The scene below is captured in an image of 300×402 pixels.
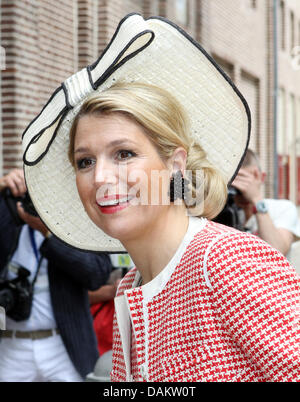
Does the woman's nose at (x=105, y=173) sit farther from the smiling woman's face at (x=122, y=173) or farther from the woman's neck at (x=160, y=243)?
the woman's neck at (x=160, y=243)

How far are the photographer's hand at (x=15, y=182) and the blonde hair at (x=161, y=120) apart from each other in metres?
1.80

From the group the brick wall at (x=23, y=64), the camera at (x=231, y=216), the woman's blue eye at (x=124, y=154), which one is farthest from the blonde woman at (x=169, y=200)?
the brick wall at (x=23, y=64)

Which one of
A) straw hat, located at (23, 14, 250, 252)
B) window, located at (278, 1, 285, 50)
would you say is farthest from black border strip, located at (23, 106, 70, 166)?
window, located at (278, 1, 285, 50)

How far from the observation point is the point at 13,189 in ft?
11.2

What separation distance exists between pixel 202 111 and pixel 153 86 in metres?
0.21

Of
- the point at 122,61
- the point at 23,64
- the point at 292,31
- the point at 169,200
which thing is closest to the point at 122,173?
the point at 169,200

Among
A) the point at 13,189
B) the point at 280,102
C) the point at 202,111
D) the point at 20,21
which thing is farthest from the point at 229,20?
the point at 202,111

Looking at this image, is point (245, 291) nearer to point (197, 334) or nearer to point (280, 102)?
point (197, 334)

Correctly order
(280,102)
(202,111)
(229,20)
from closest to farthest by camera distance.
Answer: (202,111) < (229,20) < (280,102)

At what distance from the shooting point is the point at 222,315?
1254 millimetres

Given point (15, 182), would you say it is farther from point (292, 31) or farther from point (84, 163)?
point (292, 31)

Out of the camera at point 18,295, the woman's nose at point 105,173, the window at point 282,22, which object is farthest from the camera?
the window at point 282,22

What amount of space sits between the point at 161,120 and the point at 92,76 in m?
0.21

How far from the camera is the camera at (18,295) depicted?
10.6 feet
